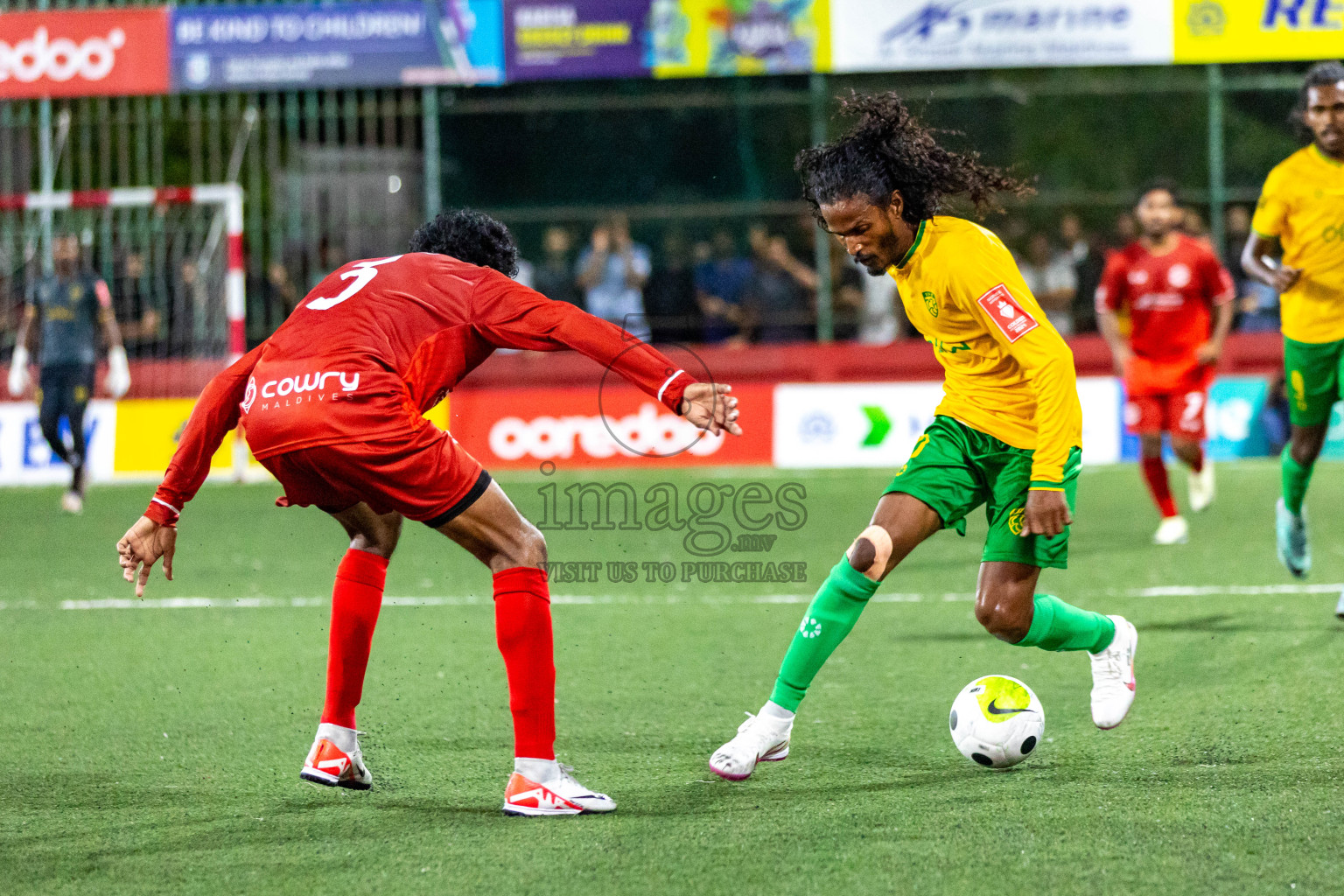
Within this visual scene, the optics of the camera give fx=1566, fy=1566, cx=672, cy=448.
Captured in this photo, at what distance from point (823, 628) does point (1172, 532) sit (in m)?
5.50

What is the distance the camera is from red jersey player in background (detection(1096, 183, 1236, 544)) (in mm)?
9664

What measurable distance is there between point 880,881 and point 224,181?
17959 mm

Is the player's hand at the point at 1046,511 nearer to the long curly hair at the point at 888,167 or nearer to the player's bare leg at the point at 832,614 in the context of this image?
the player's bare leg at the point at 832,614

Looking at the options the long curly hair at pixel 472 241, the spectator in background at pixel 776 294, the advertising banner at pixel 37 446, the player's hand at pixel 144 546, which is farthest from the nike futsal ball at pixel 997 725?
the spectator in background at pixel 776 294

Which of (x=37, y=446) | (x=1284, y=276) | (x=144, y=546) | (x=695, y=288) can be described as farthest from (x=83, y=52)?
(x=144, y=546)

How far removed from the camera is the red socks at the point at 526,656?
4.06 metres

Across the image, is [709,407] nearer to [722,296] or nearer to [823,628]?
[823,628]

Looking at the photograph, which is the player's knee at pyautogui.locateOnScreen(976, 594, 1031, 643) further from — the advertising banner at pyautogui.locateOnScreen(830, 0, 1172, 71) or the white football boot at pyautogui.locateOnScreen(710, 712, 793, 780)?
the advertising banner at pyautogui.locateOnScreen(830, 0, 1172, 71)

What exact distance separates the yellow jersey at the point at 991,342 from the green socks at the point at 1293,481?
278 centimetres

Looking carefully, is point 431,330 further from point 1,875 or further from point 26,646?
point 26,646

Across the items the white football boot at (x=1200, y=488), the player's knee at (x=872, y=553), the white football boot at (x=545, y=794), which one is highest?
the player's knee at (x=872, y=553)

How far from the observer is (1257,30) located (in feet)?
48.3

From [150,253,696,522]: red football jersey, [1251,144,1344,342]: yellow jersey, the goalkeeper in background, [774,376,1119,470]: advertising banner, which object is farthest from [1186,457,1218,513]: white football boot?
the goalkeeper in background

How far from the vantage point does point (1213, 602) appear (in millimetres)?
7152
